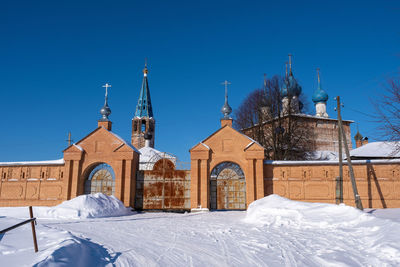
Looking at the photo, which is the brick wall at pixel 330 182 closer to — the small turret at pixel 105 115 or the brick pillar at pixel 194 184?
the brick pillar at pixel 194 184

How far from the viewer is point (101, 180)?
61.1ft

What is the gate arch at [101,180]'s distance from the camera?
18.4 metres

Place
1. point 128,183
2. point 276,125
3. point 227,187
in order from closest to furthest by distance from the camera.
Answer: point 128,183
point 227,187
point 276,125

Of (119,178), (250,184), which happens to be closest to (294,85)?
(250,184)

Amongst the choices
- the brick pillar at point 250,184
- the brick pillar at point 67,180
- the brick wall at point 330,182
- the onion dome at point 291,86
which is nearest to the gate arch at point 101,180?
the brick pillar at point 67,180

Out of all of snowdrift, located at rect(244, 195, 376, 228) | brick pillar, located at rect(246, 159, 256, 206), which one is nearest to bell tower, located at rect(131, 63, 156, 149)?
brick pillar, located at rect(246, 159, 256, 206)

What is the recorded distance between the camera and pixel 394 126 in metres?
13.3

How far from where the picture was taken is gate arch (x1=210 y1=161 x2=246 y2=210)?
17967 millimetres

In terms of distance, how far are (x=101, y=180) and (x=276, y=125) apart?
44.9 feet

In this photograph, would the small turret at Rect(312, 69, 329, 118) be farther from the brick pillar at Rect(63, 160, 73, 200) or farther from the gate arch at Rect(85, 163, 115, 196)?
the brick pillar at Rect(63, 160, 73, 200)

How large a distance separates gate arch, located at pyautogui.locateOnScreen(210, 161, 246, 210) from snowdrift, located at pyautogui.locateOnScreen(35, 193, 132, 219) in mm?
5231

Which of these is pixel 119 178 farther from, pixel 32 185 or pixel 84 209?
pixel 32 185

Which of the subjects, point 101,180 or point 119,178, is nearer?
point 119,178

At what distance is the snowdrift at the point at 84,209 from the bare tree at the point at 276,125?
13355mm
